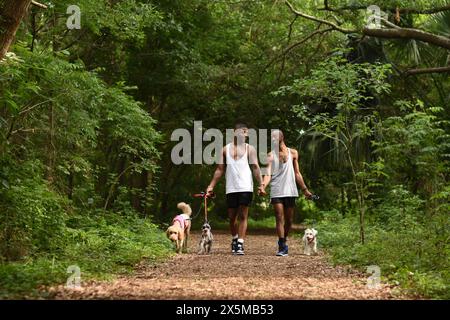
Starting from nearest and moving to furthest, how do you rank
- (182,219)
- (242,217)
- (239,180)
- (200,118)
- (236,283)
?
1. (236,283)
2. (239,180)
3. (242,217)
4. (182,219)
5. (200,118)

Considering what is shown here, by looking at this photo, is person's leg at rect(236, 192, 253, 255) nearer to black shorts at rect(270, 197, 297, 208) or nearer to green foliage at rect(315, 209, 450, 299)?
black shorts at rect(270, 197, 297, 208)

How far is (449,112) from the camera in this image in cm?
2209

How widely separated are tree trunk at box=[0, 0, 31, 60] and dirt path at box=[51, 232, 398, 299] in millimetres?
2821

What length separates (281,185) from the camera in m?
12.1

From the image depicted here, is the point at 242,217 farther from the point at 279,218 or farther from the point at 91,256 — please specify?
the point at 91,256

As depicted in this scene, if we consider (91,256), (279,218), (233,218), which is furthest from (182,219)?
(91,256)

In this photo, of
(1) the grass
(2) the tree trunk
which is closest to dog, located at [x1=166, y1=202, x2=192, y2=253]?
(1) the grass

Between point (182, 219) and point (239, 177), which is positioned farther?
point (182, 219)

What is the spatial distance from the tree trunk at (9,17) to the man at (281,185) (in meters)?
5.57

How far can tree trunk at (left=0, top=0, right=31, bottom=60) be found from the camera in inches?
298

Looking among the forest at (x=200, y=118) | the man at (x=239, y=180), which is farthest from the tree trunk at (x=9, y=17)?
the man at (x=239, y=180)

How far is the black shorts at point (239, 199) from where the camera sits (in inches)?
469

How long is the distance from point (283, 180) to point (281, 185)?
0.31 ft
